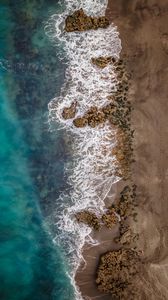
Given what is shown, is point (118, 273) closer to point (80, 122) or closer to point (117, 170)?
point (117, 170)

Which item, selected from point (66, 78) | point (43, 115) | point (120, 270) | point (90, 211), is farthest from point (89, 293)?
point (66, 78)

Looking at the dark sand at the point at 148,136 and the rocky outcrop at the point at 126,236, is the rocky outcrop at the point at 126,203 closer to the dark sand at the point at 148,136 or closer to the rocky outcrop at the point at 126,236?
the dark sand at the point at 148,136

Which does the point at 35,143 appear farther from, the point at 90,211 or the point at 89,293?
the point at 89,293

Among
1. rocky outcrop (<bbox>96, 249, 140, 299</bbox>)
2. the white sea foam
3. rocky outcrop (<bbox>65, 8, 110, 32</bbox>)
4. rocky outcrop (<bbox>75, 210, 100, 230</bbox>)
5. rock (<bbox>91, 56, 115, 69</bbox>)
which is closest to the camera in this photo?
rocky outcrop (<bbox>96, 249, 140, 299</bbox>)

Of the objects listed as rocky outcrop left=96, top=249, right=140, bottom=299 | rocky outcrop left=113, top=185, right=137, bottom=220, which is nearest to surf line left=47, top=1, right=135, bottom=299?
rocky outcrop left=113, top=185, right=137, bottom=220

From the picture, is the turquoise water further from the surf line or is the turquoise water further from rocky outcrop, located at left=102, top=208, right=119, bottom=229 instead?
rocky outcrop, located at left=102, top=208, right=119, bottom=229
